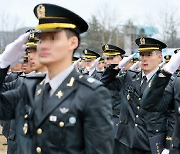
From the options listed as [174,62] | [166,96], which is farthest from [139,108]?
[174,62]

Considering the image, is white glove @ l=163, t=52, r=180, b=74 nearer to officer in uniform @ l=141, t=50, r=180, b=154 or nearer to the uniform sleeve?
officer in uniform @ l=141, t=50, r=180, b=154

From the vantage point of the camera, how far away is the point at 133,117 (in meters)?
6.17

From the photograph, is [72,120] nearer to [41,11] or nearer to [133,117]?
[41,11]

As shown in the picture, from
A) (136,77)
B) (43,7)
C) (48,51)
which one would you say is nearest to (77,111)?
(48,51)

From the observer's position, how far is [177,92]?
4859 millimetres

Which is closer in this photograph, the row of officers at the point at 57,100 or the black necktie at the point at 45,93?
the row of officers at the point at 57,100

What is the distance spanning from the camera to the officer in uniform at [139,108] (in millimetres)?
5875

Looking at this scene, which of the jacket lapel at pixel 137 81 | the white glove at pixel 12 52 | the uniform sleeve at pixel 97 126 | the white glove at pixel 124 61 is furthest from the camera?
the white glove at pixel 124 61

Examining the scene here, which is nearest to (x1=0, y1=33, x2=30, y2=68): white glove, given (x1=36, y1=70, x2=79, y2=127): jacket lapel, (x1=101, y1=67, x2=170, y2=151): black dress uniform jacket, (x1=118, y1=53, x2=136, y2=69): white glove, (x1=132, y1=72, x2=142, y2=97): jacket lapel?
(x1=36, y1=70, x2=79, y2=127): jacket lapel

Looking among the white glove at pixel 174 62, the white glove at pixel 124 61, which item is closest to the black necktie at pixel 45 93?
the white glove at pixel 174 62

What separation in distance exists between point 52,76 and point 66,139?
0.48m

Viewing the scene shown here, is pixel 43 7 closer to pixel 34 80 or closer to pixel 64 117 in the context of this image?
pixel 34 80

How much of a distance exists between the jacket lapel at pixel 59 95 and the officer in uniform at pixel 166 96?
4.76 feet

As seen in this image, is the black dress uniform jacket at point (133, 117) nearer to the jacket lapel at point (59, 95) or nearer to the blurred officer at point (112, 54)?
the blurred officer at point (112, 54)
